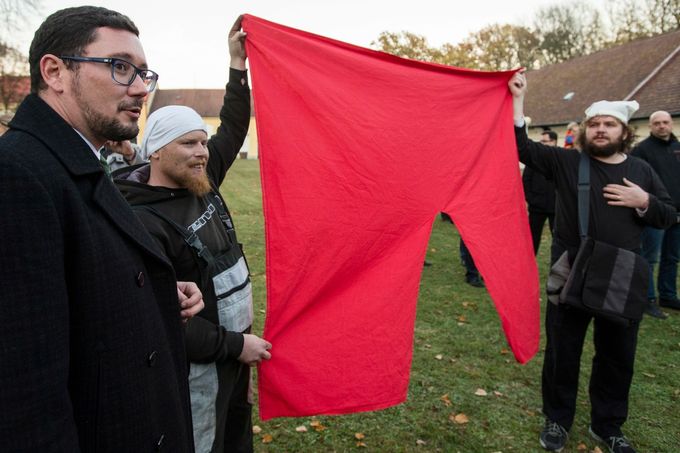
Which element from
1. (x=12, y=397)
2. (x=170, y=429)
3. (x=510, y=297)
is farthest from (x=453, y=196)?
(x=12, y=397)

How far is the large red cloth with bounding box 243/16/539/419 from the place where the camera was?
2.63m

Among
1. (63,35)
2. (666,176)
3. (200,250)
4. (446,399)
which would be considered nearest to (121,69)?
(63,35)

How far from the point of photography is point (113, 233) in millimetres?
1334

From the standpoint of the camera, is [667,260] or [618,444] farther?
[667,260]

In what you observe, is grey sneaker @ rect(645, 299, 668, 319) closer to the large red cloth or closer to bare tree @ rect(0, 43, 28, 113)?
the large red cloth

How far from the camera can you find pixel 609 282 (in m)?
3.21

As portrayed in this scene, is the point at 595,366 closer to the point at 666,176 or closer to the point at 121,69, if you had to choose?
the point at 121,69

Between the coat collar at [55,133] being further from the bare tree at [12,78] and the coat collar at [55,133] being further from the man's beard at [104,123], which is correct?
the bare tree at [12,78]

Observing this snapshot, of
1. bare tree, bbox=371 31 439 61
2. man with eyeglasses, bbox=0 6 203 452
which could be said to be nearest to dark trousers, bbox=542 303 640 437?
man with eyeglasses, bbox=0 6 203 452

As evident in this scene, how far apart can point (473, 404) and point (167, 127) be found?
3259 millimetres

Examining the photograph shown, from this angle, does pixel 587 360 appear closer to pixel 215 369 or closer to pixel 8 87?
pixel 215 369

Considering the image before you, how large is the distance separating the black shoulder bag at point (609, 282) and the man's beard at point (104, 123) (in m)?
2.88

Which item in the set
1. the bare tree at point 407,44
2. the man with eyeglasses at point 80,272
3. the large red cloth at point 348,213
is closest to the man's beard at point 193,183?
the large red cloth at point 348,213

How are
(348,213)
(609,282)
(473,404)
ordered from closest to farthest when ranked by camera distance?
(348,213), (609,282), (473,404)
